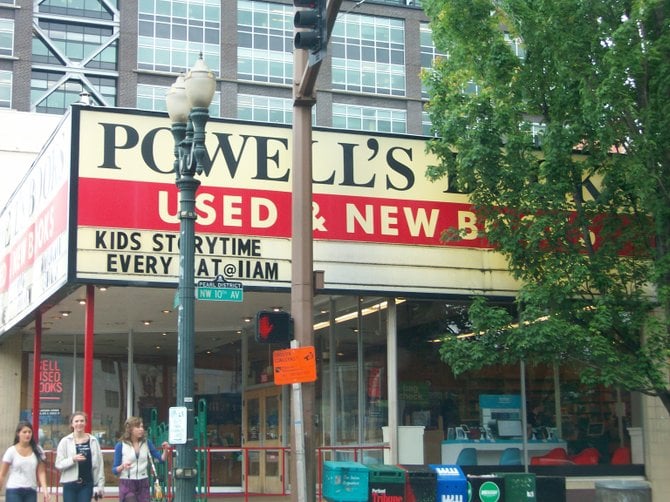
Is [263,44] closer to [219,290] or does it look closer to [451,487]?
[451,487]

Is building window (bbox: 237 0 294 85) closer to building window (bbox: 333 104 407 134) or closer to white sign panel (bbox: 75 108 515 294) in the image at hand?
building window (bbox: 333 104 407 134)

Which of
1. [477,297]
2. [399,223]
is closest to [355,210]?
[399,223]

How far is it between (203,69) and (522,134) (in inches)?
212

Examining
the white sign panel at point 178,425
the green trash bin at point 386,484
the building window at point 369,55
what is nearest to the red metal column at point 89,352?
the white sign panel at point 178,425

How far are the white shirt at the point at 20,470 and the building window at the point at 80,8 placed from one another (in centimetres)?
5729

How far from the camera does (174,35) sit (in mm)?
63906

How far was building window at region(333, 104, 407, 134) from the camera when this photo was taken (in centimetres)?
6588

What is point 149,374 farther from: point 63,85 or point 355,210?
point 63,85

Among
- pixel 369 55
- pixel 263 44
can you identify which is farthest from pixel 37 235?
pixel 369 55

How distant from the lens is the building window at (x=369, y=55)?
65562 millimetres

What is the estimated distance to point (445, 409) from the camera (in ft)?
57.9

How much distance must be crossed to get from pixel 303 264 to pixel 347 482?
9.94ft

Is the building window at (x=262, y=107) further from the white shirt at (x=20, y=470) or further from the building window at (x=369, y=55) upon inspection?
the white shirt at (x=20, y=470)

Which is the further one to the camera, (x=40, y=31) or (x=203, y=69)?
(x=40, y=31)
